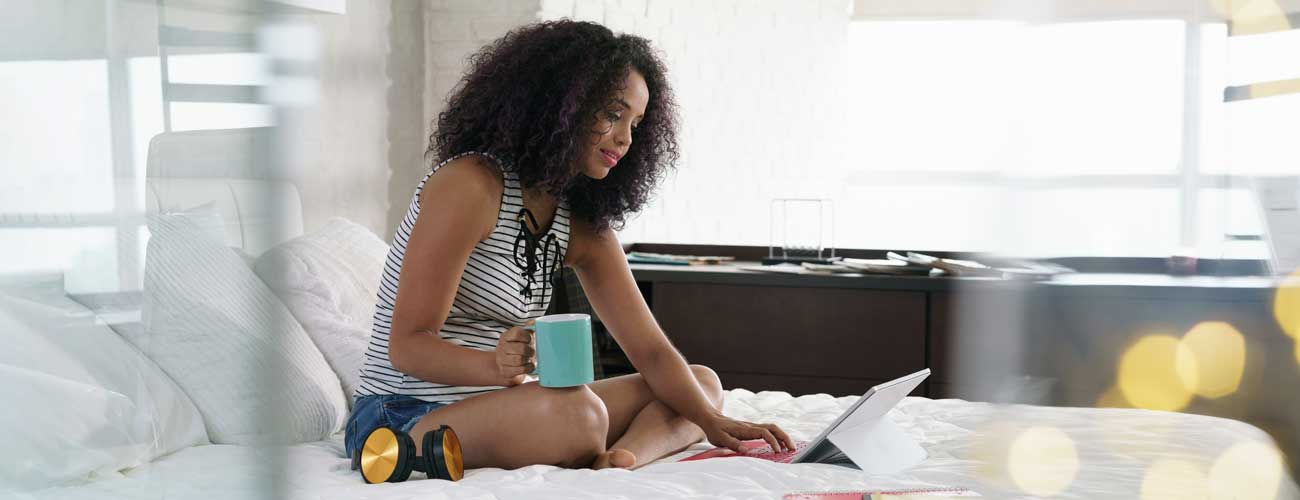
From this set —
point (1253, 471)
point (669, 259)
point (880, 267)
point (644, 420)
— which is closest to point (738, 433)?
point (644, 420)

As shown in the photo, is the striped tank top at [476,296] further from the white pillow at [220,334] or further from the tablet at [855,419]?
the white pillow at [220,334]

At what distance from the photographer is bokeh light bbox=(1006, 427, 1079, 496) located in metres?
0.46

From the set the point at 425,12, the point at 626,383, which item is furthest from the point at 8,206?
the point at 425,12

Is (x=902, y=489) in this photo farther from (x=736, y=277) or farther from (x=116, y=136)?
(x=736, y=277)

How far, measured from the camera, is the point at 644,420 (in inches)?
70.9

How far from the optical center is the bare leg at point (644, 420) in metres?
1.73

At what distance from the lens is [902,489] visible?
1355 mm

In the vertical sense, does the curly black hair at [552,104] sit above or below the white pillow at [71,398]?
above

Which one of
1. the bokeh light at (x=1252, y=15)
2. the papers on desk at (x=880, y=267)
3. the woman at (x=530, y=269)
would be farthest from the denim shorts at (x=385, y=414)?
the papers on desk at (x=880, y=267)

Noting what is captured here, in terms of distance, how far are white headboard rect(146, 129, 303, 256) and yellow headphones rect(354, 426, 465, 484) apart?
103cm

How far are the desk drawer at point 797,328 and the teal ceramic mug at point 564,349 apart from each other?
5.59 ft

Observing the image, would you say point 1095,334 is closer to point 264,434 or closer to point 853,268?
point 264,434

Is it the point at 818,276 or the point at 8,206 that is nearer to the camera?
the point at 8,206

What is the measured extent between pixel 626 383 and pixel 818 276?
133 centimetres
